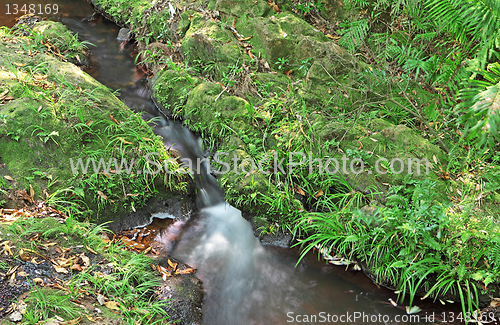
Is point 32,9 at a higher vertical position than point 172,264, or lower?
higher

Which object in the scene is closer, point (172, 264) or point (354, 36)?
point (172, 264)

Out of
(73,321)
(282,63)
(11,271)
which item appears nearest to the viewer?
(73,321)

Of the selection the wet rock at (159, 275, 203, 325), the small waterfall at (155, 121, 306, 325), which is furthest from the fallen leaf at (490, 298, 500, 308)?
the wet rock at (159, 275, 203, 325)

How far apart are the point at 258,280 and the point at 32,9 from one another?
8.44 m

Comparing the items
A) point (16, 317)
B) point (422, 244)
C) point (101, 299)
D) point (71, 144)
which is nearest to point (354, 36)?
point (422, 244)

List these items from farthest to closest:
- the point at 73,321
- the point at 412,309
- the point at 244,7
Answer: the point at 244,7
the point at 412,309
the point at 73,321

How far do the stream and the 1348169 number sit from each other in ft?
19.0

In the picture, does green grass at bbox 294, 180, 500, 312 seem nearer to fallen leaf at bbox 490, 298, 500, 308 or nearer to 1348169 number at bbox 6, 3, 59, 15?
fallen leaf at bbox 490, 298, 500, 308

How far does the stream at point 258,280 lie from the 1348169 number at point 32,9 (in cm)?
578

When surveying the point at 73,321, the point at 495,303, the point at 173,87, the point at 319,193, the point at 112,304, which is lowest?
the point at 112,304

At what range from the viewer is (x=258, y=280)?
3.97 m

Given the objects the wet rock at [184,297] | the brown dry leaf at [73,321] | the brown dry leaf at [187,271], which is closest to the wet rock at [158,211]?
the brown dry leaf at [187,271]

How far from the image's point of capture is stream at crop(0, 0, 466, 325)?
3576mm

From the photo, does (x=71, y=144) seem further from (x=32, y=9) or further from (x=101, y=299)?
(x=32, y=9)
